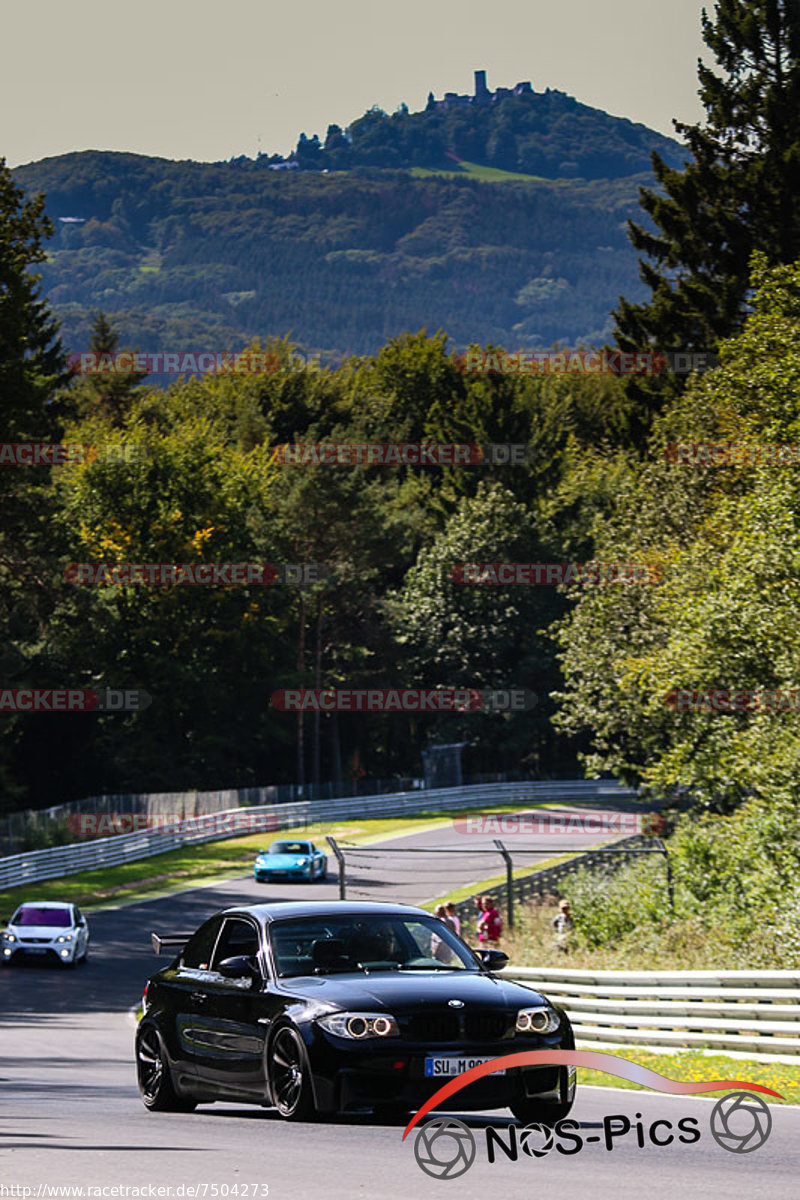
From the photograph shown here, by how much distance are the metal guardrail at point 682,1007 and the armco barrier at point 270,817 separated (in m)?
31.9

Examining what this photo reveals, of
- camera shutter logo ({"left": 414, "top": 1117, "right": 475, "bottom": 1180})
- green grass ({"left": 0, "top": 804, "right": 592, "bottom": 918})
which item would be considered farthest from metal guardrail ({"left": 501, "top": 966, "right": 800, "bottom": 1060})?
green grass ({"left": 0, "top": 804, "right": 592, "bottom": 918})

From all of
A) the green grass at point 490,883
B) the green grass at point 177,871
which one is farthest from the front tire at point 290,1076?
the green grass at point 177,871

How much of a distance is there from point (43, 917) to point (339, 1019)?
27.8 meters

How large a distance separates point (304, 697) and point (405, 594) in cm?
940

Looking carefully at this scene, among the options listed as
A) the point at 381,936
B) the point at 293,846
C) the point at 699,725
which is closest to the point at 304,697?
the point at 293,846

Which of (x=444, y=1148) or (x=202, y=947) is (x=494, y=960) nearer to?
(x=444, y=1148)

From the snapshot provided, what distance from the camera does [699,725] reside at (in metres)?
34.8

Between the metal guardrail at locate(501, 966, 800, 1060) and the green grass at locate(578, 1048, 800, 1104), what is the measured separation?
A: 0.99ft

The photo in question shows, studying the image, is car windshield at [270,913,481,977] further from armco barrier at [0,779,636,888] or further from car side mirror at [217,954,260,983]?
armco barrier at [0,779,636,888]

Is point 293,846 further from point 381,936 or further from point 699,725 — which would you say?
point 381,936

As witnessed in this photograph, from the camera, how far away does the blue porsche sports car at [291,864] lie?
49031 mm

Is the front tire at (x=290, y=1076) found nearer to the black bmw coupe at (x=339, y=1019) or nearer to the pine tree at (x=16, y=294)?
the black bmw coupe at (x=339, y=1019)

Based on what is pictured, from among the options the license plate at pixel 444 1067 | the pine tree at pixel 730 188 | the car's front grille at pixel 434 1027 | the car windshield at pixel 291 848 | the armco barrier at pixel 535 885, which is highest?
the pine tree at pixel 730 188

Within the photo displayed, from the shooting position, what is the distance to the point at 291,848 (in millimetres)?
50250
